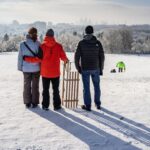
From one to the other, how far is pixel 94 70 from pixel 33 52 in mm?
1653

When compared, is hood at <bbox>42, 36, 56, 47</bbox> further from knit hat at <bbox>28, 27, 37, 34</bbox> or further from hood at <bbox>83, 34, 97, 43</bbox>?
hood at <bbox>83, 34, 97, 43</bbox>

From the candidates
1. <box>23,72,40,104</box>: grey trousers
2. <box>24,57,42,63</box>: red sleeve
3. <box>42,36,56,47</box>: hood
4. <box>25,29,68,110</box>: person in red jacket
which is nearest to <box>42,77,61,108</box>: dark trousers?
<box>25,29,68,110</box>: person in red jacket

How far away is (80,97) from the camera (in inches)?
520

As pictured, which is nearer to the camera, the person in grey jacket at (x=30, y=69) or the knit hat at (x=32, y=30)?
the knit hat at (x=32, y=30)

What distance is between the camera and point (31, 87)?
1074 centimetres

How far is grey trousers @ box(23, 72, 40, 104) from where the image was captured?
34.5 feet

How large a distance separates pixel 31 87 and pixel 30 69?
0.58 m

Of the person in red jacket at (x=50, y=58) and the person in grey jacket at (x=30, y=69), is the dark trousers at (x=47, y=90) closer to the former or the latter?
the person in red jacket at (x=50, y=58)

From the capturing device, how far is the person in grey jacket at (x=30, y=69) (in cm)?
1028

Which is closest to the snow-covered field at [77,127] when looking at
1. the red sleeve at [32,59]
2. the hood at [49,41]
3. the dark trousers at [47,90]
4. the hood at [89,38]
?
the dark trousers at [47,90]

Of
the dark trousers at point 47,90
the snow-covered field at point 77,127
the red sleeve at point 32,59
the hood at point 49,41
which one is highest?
the hood at point 49,41

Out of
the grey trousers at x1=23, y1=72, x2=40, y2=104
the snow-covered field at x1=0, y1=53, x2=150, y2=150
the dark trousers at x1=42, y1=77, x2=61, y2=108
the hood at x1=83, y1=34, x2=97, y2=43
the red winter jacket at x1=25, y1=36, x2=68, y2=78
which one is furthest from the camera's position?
the grey trousers at x1=23, y1=72, x2=40, y2=104

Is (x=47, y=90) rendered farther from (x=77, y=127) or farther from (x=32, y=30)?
(x=77, y=127)

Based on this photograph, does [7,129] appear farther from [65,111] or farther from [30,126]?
[65,111]
